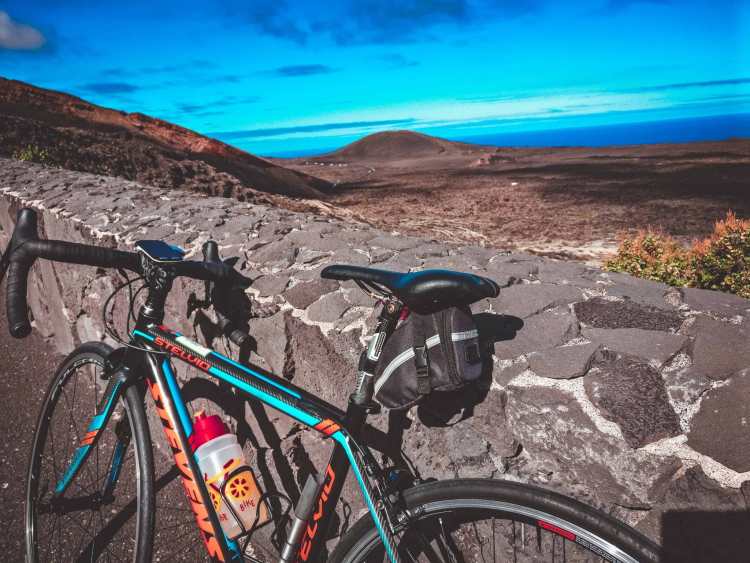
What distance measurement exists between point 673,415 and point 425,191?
875 inches

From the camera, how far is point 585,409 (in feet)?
4.40

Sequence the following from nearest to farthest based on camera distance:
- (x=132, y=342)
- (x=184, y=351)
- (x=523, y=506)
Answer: (x=523, y=506)
(x=184, y=351)
(x=132, y=342)

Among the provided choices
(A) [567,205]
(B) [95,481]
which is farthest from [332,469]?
(A) [567,205]

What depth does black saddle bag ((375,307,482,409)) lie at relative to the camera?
4.08 ft

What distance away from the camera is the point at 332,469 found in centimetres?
146

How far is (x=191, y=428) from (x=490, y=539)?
1.21 metres

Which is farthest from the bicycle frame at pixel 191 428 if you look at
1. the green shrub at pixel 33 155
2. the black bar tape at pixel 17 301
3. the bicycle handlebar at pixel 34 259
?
the green shrub at pixel 33 155

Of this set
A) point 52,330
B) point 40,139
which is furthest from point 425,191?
point 52,330

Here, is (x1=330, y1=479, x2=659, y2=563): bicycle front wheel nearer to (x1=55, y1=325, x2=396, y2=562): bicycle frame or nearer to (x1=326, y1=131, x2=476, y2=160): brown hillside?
(x1=55, y1=325, x2=396, y2=562): bicycle frame

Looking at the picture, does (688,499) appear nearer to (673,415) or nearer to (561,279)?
(673,415)

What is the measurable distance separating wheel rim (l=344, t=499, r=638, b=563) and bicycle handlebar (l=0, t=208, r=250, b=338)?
116cm

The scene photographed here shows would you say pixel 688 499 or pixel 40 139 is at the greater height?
pixel 40 139

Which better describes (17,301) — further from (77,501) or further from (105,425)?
(77,501)

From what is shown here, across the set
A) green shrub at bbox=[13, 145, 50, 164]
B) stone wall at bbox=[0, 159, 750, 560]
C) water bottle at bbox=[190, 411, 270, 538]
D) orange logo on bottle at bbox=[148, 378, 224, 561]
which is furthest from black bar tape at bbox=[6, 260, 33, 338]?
green shrub at bbox=[13, 145, 50, 164]
